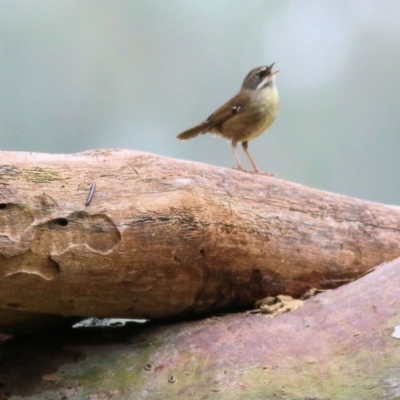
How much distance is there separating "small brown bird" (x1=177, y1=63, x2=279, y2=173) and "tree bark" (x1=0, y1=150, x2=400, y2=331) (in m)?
0.82

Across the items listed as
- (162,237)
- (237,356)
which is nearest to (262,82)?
(162,237)

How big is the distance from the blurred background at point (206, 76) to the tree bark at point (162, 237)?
5.88ft

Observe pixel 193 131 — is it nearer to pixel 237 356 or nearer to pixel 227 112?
pixel 227 112

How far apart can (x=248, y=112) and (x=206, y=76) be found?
116 centimetres

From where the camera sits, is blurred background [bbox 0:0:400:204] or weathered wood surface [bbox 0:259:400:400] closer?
weathered wood surface [bbox 0:259:400:400]

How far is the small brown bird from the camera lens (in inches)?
149

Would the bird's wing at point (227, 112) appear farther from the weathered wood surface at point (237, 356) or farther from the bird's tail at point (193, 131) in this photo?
the weathered wood surface at point (237, 356)

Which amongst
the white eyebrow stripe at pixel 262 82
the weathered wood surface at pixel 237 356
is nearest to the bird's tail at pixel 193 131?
the white eyebrow stripe at pixel 262 82

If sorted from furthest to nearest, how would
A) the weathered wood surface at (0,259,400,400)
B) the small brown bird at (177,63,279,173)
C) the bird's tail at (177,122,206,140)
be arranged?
the bird's tail at (177,122,206,140) < the small brown bird at (177,63,279,173) < the weathered wood surface at (0,259,400,400)

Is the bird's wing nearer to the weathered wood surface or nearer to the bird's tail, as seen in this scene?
the bird's tail

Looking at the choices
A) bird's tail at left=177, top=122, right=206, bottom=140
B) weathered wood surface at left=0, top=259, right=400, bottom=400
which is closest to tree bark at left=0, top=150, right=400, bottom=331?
weathered wood surface at left=0, top=259, right=400, bottom=400

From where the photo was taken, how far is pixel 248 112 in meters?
3.77

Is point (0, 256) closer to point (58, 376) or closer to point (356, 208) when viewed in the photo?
point (58, 376)

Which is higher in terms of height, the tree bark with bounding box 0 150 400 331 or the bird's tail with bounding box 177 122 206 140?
the bird's tail with bounding box 177 122 206 140
